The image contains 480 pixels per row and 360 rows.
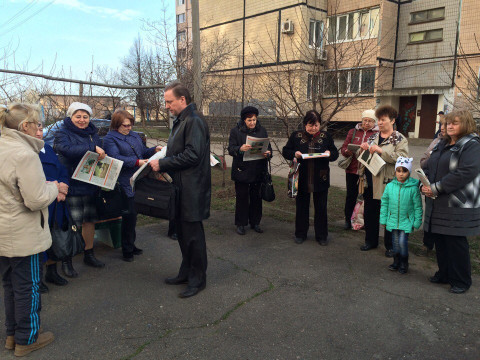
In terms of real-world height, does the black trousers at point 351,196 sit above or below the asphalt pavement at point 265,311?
above

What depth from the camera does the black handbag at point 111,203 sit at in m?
4.48

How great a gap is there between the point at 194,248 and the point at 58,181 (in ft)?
5.11

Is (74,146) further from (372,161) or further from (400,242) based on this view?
(400,242)

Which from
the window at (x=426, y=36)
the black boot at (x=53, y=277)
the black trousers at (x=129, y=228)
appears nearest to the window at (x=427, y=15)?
the window at (x=426, y=36)

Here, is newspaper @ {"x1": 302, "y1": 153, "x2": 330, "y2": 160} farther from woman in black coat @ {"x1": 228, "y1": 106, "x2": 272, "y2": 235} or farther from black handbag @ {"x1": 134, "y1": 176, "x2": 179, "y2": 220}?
black handbag @ {"x1": 134, "y1": 176, "x2": 179, "y2": 220}

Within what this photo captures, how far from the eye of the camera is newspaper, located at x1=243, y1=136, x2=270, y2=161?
538 cm

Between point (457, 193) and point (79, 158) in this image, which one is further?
point (79, 158)

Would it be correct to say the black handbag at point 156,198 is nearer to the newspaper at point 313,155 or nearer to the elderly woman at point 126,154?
the elderly woman at point 126,154

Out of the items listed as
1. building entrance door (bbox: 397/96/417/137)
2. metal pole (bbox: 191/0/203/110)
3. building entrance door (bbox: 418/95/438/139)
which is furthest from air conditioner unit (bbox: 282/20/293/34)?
metal pole (bbox: 191/0/203/110)

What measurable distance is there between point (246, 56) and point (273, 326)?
2336 centimetres

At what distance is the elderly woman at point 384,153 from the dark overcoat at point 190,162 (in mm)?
2344

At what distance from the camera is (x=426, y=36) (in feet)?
70.1

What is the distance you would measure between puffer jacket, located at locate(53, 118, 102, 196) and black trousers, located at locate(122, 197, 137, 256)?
0.48 metres

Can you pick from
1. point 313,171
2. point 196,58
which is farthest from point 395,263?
point 196,58
